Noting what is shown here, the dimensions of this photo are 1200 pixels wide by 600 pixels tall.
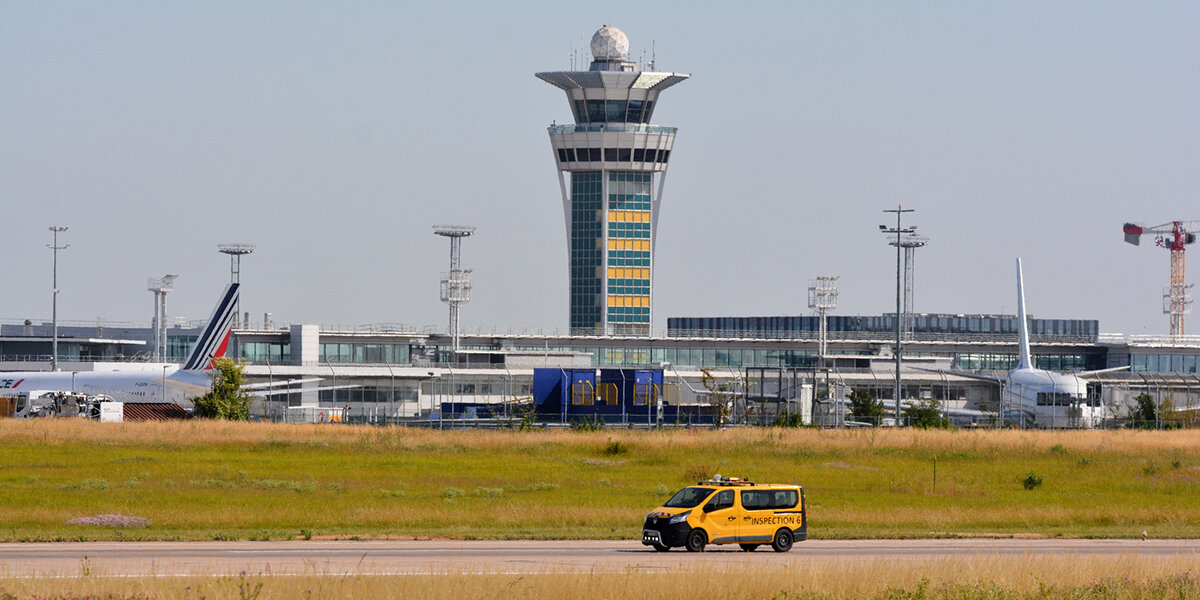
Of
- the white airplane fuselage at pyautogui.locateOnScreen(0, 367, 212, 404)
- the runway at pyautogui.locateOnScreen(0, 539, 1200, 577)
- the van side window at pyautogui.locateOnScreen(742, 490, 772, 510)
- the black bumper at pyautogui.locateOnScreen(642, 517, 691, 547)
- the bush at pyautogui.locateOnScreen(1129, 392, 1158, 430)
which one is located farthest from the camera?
the bush at pyautogui.locateOnScreen(1129, 392, 1158, 430)

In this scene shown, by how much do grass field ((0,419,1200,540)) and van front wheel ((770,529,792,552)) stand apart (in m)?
5.82

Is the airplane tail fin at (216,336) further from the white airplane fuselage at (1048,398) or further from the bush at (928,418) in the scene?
the white airplane fuselage at (1048,398)

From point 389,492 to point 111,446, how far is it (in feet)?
85.3

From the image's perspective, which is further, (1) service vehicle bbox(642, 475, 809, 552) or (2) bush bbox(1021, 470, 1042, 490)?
(2) bush bbox(1021, 470, 1042, 490)

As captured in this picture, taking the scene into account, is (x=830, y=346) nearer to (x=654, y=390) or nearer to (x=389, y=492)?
(x=654, y=390)

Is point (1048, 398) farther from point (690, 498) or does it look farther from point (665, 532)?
point (665, 532)

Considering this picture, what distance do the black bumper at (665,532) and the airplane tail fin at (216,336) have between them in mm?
77594

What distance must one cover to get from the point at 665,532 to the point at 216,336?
7970 centimetres

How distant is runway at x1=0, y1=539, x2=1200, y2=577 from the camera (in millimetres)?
32406

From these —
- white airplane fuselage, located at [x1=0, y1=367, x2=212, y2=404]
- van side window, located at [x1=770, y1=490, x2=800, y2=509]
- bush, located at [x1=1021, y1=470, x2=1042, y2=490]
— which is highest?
white airplane fuselage, located at [x1=0, y1=367, x2=212, y2=404]

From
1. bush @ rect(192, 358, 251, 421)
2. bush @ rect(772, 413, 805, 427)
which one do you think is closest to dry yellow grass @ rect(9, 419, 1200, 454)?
bush @ rect(772, 413, 805, 427)

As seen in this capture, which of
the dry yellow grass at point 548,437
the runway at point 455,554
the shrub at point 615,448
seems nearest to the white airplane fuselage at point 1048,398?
the dry yellow grass at point 548,437

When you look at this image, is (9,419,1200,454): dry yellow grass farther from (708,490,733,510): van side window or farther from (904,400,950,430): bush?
(708,490,733,510): van side window

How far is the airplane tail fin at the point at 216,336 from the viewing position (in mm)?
111312
